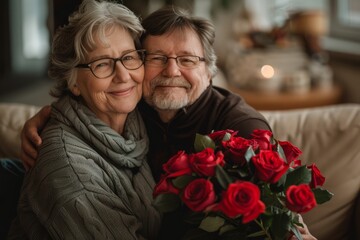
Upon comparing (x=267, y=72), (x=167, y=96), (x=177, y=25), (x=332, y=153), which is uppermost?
(x=177, y=25)

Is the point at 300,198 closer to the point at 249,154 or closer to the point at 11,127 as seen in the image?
the point at 249,154

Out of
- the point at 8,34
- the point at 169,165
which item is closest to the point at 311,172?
the point at 169,165

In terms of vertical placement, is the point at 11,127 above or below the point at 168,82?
below

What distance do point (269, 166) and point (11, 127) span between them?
1298 mm

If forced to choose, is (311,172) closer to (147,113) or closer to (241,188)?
(241,188)

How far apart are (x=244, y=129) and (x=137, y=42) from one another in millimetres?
410

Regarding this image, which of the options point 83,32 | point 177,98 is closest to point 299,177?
point 177,98

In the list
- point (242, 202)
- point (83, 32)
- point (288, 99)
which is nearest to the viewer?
point (242, 202)

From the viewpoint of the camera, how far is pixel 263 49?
343cm

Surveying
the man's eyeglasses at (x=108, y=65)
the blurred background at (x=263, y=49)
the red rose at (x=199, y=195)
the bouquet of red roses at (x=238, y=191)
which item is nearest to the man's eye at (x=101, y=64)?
the man's eyeglasses at (x=108, y=65)

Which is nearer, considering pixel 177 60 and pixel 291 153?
pixel 291 153

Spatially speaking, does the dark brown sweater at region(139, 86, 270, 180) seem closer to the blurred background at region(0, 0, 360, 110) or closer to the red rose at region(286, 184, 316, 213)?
the red rose at region(286, 184, 316, 213)

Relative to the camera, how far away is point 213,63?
5.74 ft

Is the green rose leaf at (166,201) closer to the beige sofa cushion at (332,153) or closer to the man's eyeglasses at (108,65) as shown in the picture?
the man's eyeglasses at (108,65)
